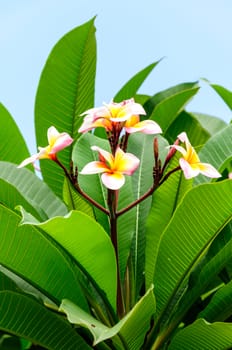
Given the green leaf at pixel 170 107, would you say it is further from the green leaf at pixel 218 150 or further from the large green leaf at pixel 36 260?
the large green leaf at pixel 36 260

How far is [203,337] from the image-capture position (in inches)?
55.1

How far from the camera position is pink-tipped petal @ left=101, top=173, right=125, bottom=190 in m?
1.23

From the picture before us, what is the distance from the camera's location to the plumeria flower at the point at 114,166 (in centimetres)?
126

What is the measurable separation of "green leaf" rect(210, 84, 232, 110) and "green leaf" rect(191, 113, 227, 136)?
0.36 metres

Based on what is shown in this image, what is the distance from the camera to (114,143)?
4.38 feet

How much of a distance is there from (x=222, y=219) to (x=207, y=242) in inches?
2.9

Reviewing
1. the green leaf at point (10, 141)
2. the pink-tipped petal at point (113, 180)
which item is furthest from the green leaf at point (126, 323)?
the green leaf at point (10, 141)

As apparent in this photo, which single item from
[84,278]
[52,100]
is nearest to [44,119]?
[52,100]

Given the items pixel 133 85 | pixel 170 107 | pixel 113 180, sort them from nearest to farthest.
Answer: pixel 113 180 → pixel 170 107 → pixel 133 85

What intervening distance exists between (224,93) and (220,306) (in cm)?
75

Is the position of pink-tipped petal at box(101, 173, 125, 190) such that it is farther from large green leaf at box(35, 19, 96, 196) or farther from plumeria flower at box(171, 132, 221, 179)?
large green leaf at box(35, 19, 96, 196)

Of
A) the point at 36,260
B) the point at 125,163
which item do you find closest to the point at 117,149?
the point at 125,163

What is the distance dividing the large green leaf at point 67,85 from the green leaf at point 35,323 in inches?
21.5

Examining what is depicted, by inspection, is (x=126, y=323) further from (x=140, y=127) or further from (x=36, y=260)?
(x=140, y=127)
